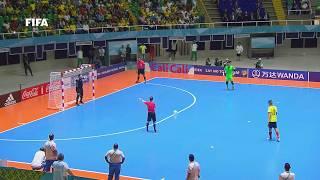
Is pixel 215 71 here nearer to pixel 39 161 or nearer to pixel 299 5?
pixel 299 5

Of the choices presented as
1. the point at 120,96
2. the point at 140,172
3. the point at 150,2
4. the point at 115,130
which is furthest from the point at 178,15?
the point at 140,172

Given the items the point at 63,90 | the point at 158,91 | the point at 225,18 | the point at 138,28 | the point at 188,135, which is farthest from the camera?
the point at 225,18

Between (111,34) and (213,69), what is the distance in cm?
775

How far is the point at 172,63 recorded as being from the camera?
40.4 metres

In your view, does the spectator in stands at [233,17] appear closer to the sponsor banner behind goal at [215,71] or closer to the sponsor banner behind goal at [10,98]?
the sponsor banner behind goal at [215,71]

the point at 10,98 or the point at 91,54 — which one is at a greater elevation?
the point at 91,54

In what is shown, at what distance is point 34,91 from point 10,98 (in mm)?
2245

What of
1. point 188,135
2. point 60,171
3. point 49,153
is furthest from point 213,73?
point 60,171

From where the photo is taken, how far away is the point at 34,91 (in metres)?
29.7

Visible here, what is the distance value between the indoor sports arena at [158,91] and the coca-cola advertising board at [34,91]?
64mm

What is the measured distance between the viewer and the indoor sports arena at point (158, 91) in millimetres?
18219

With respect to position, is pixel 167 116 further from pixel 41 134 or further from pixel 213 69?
pixel 213 69

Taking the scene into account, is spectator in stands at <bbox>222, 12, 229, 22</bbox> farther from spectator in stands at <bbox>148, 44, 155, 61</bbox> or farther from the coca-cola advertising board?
the coca-cola advertising board

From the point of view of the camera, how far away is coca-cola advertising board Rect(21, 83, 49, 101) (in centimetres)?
2879
